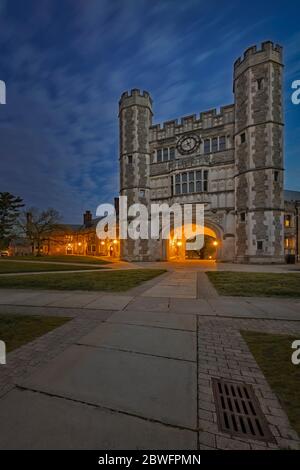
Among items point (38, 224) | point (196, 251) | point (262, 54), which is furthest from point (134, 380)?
point (38, 224)

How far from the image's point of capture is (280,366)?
10.2 ft

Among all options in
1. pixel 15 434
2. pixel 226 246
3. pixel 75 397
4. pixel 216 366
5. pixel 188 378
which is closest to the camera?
pixel 15 434

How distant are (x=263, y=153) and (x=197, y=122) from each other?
29.9 feet

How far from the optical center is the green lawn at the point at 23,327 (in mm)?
4004

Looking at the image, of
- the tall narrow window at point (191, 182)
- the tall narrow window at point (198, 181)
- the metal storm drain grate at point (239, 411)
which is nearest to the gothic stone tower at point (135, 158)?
the tall narrow window at point (191, 182)

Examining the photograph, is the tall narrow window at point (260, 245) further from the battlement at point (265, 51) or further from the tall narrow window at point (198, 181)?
the battlement at point (265, 51)

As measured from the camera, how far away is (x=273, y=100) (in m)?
22.4

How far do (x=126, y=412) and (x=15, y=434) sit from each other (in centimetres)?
95

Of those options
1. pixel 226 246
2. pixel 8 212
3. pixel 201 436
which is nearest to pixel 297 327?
pixel 201 436

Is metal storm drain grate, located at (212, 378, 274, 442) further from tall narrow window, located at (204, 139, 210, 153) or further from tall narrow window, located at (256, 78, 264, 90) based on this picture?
tall narrow window, located at (256, 78, 264, 90)

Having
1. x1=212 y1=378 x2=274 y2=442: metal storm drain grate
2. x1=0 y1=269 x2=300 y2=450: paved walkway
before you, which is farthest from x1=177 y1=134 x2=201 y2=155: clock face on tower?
x1=212 y1=378 x2=274 y2=442: metal storm drain grate

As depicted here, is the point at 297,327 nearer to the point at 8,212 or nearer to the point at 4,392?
the point at 4,392

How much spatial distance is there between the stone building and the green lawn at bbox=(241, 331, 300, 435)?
2018 cm

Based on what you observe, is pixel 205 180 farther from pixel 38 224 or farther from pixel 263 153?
pixel 38 224
